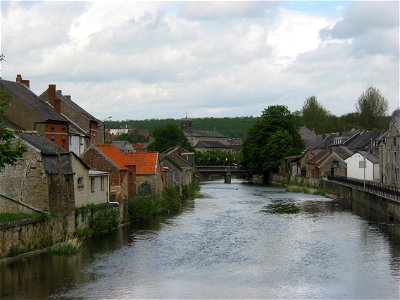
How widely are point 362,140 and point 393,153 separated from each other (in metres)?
39.4

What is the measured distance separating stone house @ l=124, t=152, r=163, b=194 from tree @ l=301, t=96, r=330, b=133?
115 metres

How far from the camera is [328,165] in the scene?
92625 mm

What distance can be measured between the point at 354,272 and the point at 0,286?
14611 millimetres

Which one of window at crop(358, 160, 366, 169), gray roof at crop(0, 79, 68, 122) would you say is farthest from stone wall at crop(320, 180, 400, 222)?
gray roof at crop(0, 79, 68, 122)

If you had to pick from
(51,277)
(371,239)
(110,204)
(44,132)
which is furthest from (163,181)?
(51,277)

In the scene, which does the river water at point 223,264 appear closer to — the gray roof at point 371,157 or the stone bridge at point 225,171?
the gray roof at point 371,157

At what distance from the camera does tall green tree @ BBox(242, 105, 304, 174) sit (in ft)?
355

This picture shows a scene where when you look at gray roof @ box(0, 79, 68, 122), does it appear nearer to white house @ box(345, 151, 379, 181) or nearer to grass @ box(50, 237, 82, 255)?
grass @ box(50, 237, 82, 255)

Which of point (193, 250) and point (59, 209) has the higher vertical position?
point (59, 209)

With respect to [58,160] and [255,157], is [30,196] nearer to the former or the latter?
[58,160]

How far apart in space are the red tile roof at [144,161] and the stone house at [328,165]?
42744 mm

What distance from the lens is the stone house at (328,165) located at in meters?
91.2

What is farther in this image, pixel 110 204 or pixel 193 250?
pixel 110 204

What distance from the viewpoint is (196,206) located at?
203 ft
